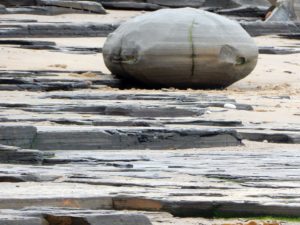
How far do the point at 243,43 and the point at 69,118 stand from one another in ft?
15.2

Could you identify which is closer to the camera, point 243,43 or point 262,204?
point 262,204

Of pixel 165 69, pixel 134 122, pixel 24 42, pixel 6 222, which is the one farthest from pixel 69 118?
pixel 24 42

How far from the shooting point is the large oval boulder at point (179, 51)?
13.8 meters

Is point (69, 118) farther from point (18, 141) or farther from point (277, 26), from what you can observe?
point (277, 26)

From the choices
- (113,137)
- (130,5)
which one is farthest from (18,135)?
(130,5)

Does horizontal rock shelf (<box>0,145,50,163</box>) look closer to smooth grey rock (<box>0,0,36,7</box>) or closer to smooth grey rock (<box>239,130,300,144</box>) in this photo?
smooth grey rock (<box>239,130,300,144</box>)

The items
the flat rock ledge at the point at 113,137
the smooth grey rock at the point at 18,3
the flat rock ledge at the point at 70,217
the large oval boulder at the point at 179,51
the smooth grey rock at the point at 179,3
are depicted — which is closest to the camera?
the flat rock ledge at the point at 70,217

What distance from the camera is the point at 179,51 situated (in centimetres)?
1392

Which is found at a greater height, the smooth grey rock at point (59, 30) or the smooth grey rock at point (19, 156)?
the smooth grey rock at point (19, 156)

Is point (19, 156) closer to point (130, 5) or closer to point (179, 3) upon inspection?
point (130, 5)

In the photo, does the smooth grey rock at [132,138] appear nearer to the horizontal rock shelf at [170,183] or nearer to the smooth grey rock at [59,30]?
the horizontal rock shelf at [170,183]

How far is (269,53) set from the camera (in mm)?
19438

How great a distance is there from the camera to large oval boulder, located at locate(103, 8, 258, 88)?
13844mm

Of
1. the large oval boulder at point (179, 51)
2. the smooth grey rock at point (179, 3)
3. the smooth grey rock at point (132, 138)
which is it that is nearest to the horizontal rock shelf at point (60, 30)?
the smooth grey rock at point (179, 3)
